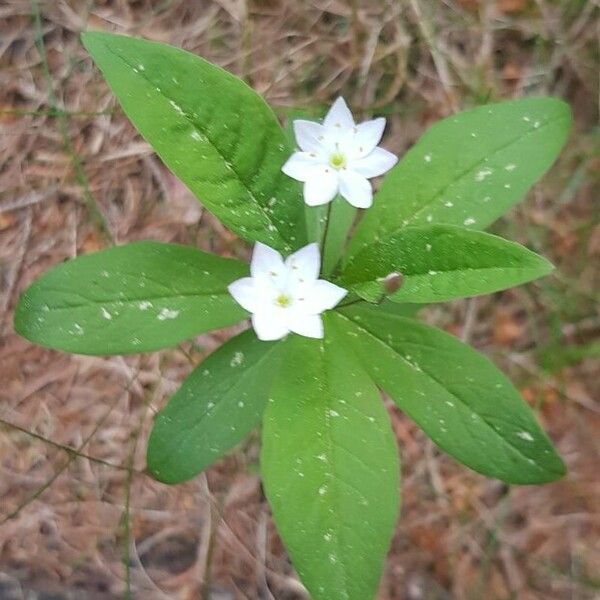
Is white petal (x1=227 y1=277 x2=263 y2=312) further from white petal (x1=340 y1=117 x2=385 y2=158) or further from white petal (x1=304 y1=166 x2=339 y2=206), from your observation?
white petal (x1=340 y1=117 x2=385 y2=158)

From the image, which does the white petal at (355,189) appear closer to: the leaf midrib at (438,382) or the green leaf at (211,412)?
the leaf midrib at (438,382)

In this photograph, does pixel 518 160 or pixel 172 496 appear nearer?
pixel 518 160

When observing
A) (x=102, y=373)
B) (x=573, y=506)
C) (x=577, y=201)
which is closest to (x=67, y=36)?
(x=102, y=373)

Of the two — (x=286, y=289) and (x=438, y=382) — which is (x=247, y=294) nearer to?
(x=286, y=289)

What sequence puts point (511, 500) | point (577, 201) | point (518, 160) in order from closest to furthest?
point (518, 160) < point (511, 500) < point (577, 201)

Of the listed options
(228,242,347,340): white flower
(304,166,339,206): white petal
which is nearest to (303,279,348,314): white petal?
(228,242,347,340): white flower

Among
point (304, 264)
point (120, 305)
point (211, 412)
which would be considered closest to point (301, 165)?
point (304, 264)

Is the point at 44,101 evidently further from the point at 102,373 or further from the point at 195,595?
the point at 195,595
